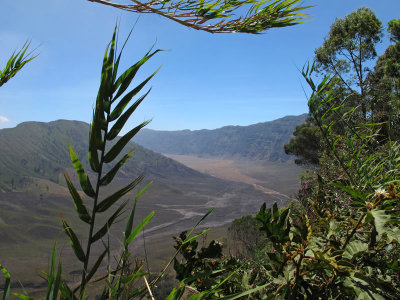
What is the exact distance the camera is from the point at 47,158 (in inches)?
Result: 4724

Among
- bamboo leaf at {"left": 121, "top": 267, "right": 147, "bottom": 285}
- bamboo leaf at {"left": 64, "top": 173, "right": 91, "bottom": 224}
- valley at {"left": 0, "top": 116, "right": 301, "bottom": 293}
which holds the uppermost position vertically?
bamboo leaf at {"left": 64, "top": 173, "right": 91, "bottom": 224}

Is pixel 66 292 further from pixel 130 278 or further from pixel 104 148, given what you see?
pixel 104 148

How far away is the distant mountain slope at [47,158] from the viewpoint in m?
101

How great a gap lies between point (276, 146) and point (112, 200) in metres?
185

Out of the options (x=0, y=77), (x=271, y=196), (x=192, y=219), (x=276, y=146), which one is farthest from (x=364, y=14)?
(x=276, y=146)

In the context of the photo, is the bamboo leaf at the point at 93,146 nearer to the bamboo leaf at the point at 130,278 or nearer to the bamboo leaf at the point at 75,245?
the bamboo leaf at the point at 75,245

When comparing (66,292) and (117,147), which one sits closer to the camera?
(66,292)

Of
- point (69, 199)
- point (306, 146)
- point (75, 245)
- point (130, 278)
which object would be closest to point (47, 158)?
point (69, 199)

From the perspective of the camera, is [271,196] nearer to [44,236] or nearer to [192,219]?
[192,219]

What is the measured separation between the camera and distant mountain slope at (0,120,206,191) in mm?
101269

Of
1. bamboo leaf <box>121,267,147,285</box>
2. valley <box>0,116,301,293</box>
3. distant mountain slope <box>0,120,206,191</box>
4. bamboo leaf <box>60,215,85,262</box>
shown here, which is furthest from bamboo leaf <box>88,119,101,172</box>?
distant mountain slope <box>0,120,206,191</box>

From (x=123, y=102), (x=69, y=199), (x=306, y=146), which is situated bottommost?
(x=69, y=199)

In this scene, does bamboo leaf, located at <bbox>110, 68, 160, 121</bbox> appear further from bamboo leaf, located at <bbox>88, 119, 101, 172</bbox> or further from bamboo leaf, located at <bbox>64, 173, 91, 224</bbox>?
bamboo leaf, located at <bbox>64, 173, 91, 224</bbox>

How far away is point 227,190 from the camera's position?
98.4 m
